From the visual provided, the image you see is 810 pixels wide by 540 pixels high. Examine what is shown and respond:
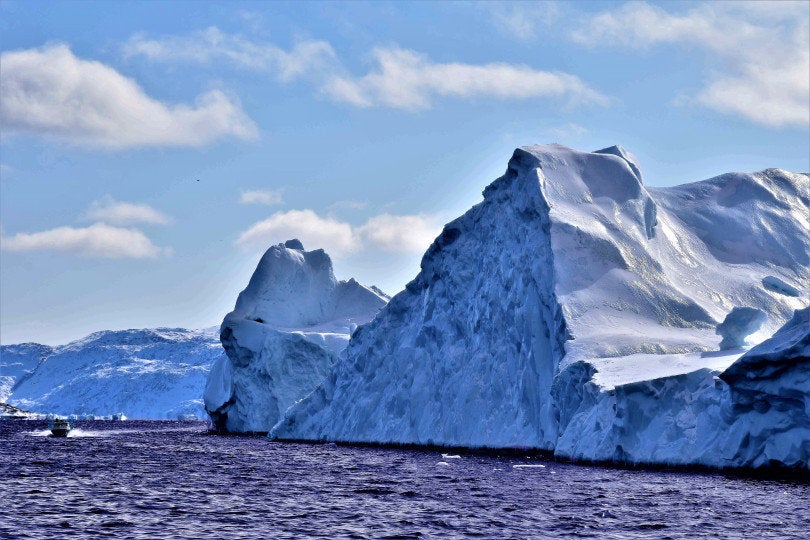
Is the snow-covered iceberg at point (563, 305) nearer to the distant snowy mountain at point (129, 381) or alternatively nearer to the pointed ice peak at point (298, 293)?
the pointed ice peak at point (298, 293)

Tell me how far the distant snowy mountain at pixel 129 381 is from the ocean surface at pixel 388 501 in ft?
402

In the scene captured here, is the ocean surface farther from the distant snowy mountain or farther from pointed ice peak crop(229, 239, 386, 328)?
the distant snowy mountain

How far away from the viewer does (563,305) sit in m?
45.6

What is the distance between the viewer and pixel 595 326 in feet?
147

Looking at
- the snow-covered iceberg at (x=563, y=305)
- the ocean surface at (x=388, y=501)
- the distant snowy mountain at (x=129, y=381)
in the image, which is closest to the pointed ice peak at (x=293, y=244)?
the snow-covered iceberg at (x=563, y=305)

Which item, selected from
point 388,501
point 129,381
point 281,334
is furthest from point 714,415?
point 129,381

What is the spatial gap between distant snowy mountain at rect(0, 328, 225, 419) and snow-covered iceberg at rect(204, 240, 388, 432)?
77.5 metres

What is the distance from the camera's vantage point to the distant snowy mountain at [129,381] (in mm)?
170250

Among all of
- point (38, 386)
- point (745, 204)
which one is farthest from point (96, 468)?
point (38, 386)

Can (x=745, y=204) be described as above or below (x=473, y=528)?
above

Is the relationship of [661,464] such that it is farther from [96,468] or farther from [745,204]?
[745,204]

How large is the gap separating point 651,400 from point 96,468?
21663 millimetres

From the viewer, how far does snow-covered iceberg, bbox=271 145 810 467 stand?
42.6m

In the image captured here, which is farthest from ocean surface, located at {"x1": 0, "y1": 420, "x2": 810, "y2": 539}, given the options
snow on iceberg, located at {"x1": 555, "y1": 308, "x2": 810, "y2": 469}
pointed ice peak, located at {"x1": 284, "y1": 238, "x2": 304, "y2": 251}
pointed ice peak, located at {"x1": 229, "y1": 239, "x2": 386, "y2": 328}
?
pointed ice peak, located at {"x1": 284, "y1": 238, "x2": 304, "y2": 251}
